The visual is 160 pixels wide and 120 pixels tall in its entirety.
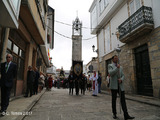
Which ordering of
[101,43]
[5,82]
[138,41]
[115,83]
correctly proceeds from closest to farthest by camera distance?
[5,82] → [115,83] → [138,41] → [101,43]

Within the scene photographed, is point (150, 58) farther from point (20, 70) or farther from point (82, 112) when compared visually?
point (20, 70)

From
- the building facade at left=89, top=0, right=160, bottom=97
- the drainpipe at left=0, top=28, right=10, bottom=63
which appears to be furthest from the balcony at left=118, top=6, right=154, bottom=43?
the drainpipe at left=0, top=28, right=10, bottom=63

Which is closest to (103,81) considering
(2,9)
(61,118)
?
(61,118)

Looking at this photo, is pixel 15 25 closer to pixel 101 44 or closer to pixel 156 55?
pixel 156 55

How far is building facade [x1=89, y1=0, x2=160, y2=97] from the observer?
812 centimetres

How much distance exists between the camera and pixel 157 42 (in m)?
7.92

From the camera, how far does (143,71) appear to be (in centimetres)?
943

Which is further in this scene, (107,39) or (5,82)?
(107,39)

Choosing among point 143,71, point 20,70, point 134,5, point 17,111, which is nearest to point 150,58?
point 143,71

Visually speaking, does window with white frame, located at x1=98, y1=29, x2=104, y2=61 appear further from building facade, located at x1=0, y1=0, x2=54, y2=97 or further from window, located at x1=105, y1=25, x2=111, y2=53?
building facade, located at x1=0, y1=0, x2=54, y2=97

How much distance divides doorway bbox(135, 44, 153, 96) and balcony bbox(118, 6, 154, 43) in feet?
3.75

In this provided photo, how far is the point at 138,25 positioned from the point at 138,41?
1402mm

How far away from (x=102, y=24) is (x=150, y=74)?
9.56 m

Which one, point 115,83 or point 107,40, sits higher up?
point 107,40
